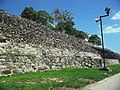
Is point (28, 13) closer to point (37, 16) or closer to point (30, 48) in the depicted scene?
point (37, 16)

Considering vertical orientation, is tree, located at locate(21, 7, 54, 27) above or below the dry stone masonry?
above

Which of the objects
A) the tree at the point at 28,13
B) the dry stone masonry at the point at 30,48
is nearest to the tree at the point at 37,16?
the tree at the point at 28,13

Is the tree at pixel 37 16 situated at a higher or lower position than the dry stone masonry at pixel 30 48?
higher

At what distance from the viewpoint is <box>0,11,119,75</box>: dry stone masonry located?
12391 mm

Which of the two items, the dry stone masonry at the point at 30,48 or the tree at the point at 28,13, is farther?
the tree at the point at 28,13

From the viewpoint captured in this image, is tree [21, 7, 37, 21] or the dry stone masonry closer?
the dry stone masonry

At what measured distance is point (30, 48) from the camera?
1488 centimetres

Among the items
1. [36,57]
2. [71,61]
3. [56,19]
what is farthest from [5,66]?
[56,19]

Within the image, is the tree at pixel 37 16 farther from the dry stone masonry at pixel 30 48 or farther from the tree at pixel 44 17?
the dry stone masonry at pixel 30 48

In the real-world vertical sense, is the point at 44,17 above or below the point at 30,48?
above

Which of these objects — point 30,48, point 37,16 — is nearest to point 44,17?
point 37,16

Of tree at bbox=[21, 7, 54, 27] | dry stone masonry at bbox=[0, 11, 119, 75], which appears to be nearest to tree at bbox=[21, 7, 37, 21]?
tree at bbox=[21, 7, 54, 27]

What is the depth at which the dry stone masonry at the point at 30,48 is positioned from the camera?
12.4 metres

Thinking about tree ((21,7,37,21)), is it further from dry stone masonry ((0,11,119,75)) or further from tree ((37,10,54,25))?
dry stone masonry ((0,11,119,75))
